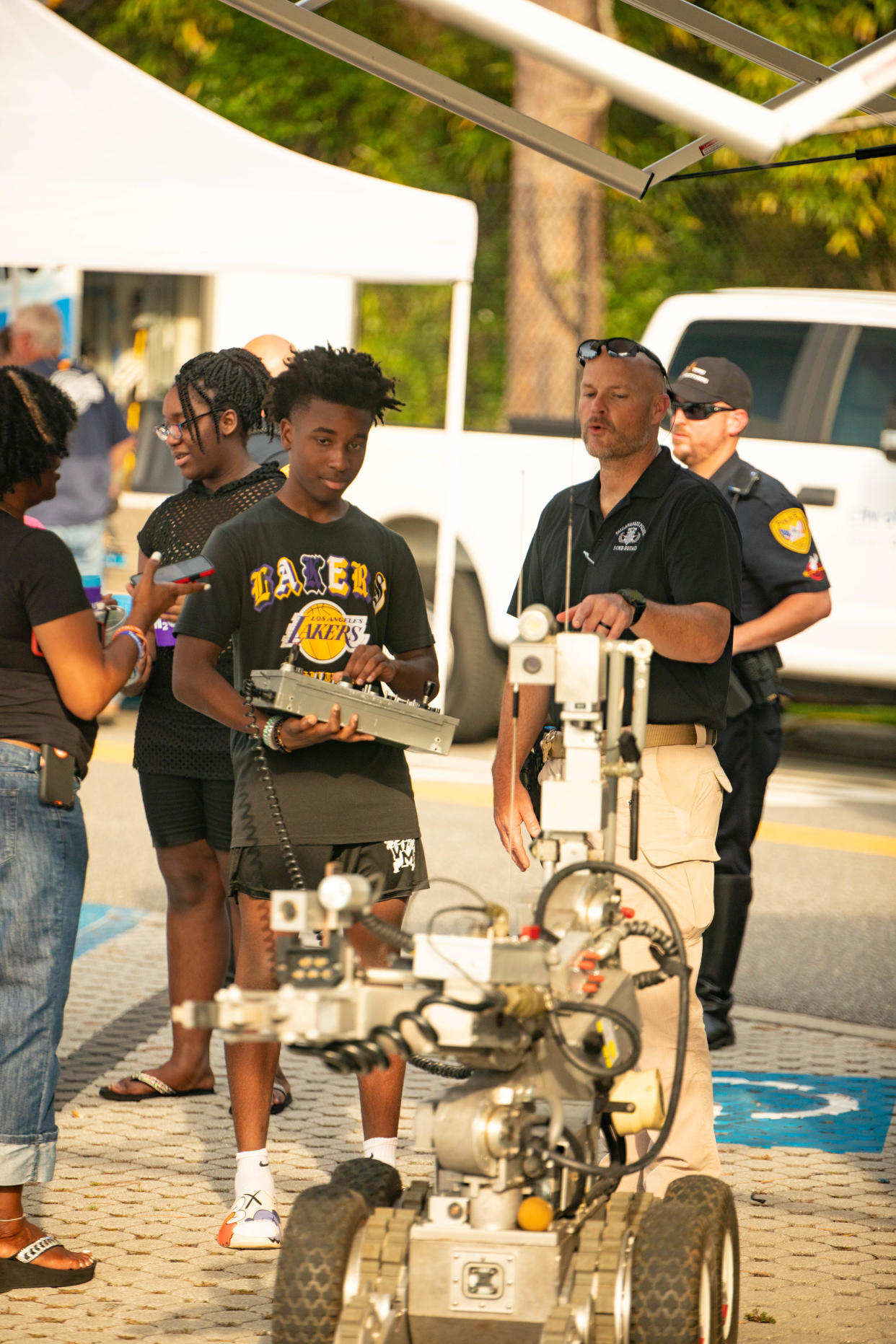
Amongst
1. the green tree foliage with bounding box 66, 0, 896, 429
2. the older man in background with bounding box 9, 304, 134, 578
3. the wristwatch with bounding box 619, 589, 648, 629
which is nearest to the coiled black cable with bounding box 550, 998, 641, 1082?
the wristwatch with bounding box 619, 589, 648, 629

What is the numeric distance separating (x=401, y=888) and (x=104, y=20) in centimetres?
2179

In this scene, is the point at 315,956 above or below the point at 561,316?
below

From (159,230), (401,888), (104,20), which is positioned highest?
(104,20)

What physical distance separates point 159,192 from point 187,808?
499 centimetres

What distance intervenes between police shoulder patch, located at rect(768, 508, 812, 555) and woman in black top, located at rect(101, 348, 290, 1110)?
1803 millimetres

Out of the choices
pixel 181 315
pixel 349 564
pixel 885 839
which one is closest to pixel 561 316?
pixel 181 315

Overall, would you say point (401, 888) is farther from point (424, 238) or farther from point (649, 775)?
point (424, 238)

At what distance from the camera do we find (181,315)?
18.3 m

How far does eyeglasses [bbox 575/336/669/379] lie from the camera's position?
4.15 m

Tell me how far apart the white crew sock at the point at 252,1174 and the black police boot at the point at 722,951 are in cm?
219

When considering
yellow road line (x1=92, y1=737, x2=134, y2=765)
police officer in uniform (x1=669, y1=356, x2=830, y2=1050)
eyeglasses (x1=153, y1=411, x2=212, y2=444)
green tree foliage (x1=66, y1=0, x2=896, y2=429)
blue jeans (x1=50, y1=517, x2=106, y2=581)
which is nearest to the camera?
eyeglasses (x1=153, y1=411, x2=212, y2=444)

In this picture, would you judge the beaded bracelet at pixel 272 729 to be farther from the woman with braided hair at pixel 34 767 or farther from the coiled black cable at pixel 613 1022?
the coiled black cable at pixel 613 1022

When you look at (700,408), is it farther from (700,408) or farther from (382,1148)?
(382,1148)

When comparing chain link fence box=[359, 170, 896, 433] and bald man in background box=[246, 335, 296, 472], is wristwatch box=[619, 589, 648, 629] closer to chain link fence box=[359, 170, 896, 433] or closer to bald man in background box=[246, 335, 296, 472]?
bald man in background box=[246, 335, 296, 472]
